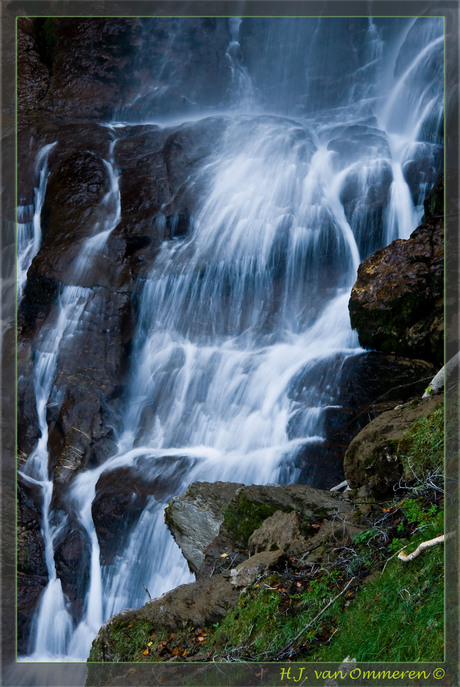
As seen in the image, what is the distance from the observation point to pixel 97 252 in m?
10.9

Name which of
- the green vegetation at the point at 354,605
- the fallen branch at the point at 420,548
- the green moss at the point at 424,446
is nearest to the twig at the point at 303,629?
the green vegetation at the point at 354,605

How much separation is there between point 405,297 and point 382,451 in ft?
12.5

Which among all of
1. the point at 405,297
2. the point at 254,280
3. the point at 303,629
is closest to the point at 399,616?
the point at 303,629

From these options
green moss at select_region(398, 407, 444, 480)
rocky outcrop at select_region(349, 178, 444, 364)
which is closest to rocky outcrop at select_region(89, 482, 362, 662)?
green moss at select_region(398, 407, 444, 480)

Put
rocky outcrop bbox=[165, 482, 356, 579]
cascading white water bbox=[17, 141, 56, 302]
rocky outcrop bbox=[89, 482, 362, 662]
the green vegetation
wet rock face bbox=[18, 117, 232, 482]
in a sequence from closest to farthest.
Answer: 1. the green vegetation
2. rocky outcrop bbox=[89, 482, 362, 662]
3. rocky outcrop bbox=[165, 482, 356, 579]
4. wet rock face bbox=[18, 117, 232, 482]
5. cascading white water bbox=[17, 141, 56, 302]

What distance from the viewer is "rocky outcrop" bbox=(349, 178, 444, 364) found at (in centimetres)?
768

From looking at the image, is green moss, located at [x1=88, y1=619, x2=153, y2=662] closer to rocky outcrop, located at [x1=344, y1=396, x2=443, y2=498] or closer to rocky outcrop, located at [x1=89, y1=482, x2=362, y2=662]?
rocky outcrop, located at [x1=89, y1=482, x2=362, y2=662]

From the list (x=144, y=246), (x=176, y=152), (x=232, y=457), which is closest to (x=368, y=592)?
(x=232, y=457)

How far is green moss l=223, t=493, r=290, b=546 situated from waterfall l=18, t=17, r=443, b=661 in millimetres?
2291

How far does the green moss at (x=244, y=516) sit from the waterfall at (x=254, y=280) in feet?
7.52

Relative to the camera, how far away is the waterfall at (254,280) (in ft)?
25.7

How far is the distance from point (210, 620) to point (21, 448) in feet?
21.0

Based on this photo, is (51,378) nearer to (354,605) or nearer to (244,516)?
(244,516)

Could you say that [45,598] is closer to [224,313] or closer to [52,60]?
[224,313]
